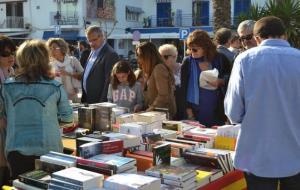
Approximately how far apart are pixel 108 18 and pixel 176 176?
3509 centimetres

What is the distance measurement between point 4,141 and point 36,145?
1.13ft

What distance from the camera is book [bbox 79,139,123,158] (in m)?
2.60

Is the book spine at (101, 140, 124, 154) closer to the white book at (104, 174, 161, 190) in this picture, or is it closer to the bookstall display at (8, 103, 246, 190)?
the bookstall display at (8, 103, 246, 190)

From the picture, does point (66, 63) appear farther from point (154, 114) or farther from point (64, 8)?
point (64, 8)

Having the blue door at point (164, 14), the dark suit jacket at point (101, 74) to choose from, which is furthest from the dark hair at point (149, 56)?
the blue door at point (164, 14)

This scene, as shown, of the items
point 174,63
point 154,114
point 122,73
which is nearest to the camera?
point 154,114

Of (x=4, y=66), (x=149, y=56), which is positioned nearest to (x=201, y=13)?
(x=149, y=56)

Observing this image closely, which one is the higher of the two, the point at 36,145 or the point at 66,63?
the point at 66,63

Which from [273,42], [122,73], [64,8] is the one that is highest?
[64,8]


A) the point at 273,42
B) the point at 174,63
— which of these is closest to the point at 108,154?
the point at 273,42

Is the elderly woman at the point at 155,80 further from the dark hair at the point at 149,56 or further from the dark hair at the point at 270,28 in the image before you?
the dark hair at the point at 270,28

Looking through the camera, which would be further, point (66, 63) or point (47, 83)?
point (66, 63)

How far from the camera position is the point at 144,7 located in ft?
129

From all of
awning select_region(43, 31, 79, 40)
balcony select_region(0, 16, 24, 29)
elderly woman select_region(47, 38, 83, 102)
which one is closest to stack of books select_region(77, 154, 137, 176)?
elderly woman select_region(47, 38, 83, 102)
